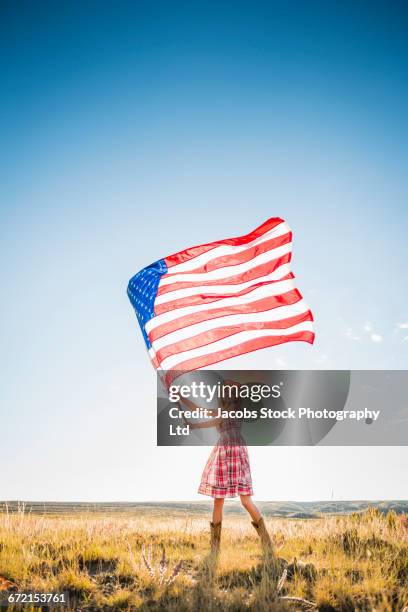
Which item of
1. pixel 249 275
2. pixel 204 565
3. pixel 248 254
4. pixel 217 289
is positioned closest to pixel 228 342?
pixel 217 289

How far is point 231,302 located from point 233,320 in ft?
1.23

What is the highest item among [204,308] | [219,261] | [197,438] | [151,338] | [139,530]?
[219,261]

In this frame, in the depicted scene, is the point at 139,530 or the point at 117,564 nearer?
the point at 117,564

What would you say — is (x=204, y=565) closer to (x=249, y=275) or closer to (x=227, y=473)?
(x=227, y=473)

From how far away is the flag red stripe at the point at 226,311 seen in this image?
6367mm

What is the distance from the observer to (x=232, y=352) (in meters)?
6.23

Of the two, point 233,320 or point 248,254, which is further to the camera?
point 248,254

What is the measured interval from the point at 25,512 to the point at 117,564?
3.08m

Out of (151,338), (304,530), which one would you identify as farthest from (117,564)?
(304,530)

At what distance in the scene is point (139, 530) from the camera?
7.59m

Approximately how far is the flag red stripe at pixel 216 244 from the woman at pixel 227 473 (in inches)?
89.3

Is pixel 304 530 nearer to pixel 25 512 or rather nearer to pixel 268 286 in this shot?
pixel 268 286

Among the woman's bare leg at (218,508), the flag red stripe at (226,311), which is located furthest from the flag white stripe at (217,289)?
the woman's bare leg at (218,508)

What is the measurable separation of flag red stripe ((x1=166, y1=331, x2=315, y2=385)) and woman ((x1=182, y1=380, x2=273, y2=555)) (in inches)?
16.6
